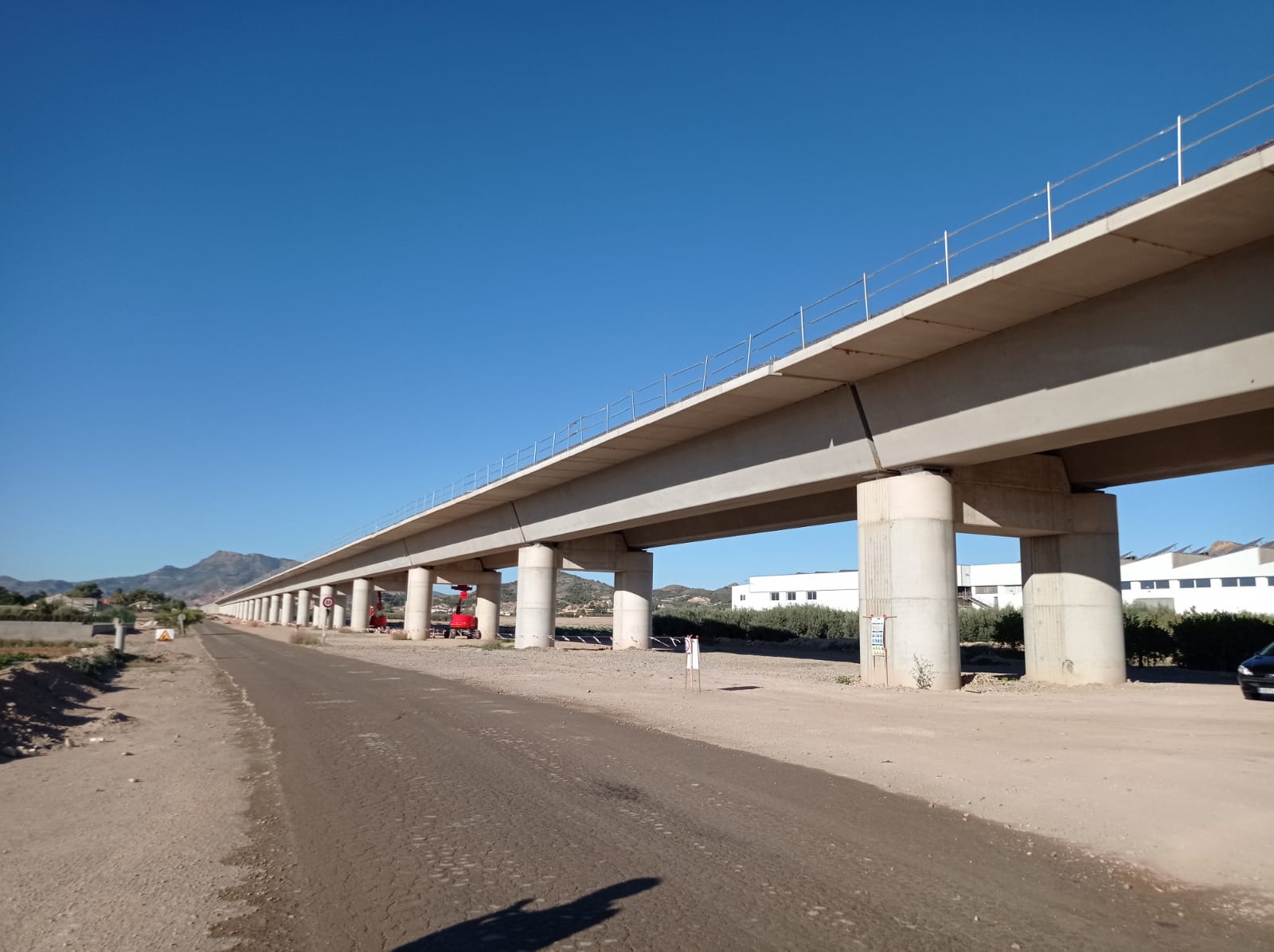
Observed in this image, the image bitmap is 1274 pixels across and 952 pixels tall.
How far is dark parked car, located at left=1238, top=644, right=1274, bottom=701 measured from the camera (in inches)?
671

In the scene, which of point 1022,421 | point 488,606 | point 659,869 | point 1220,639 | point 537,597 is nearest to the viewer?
point 659,869

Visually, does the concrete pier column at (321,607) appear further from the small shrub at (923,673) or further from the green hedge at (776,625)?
the small shrub at (923,673)

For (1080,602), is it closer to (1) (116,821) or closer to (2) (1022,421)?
(2) (1022,421)

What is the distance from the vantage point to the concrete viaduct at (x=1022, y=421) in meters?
14.0

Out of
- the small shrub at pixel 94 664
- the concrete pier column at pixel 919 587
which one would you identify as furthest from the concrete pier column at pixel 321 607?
the concrete pier column at pixel 919 587

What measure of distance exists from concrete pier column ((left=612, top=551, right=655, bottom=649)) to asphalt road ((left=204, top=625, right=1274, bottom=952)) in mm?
32634

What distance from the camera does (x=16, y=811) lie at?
319 inches

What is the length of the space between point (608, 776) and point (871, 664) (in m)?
13.2

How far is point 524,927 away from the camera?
502 centimetres

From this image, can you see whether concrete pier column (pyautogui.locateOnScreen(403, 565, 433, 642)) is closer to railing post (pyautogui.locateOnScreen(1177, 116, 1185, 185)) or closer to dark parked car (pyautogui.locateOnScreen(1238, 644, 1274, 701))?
dark parked car (pyautogui.locateOnScreen(1238, 644, 1274, 701))

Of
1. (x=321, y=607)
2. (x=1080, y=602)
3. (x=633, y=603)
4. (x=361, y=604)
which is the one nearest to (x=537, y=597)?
(x=633, y=603)

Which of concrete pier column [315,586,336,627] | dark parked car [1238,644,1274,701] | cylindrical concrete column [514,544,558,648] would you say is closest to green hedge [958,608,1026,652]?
dark parked car [1238,644,1274,701]

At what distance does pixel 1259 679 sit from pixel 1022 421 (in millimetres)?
6817

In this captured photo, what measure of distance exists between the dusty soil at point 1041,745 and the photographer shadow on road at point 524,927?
13.6 feet
